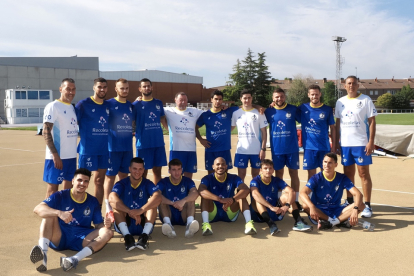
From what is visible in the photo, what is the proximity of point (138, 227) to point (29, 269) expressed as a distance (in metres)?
1.54

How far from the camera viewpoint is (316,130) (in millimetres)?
6680

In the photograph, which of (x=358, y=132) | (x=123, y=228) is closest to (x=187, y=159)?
(x=123, y=228)

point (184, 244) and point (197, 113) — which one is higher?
point (197, 113)

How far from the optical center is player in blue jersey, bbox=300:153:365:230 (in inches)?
222

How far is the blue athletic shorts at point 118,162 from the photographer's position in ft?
20.7

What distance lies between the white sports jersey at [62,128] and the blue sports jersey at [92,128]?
243 millimetres

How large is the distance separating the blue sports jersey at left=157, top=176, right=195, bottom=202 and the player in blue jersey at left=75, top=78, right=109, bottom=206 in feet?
3.39

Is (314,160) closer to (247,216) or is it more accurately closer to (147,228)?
(247,216)

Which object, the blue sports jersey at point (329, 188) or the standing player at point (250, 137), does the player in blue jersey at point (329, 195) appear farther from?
the standing player at point (250, 137)

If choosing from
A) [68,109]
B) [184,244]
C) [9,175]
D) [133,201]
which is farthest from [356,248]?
[9,175]

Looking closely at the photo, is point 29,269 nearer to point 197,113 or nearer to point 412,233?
point 197,113

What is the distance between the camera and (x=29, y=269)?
4238 millimetres

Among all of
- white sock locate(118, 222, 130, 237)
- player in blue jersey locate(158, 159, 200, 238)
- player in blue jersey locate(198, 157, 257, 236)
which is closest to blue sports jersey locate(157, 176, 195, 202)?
player in blue jersey locate(158, 159, 200, 238)

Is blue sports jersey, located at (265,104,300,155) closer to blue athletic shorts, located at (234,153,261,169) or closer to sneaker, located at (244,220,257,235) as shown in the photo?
blue athletic shorts, located at (234,153,261,169)
